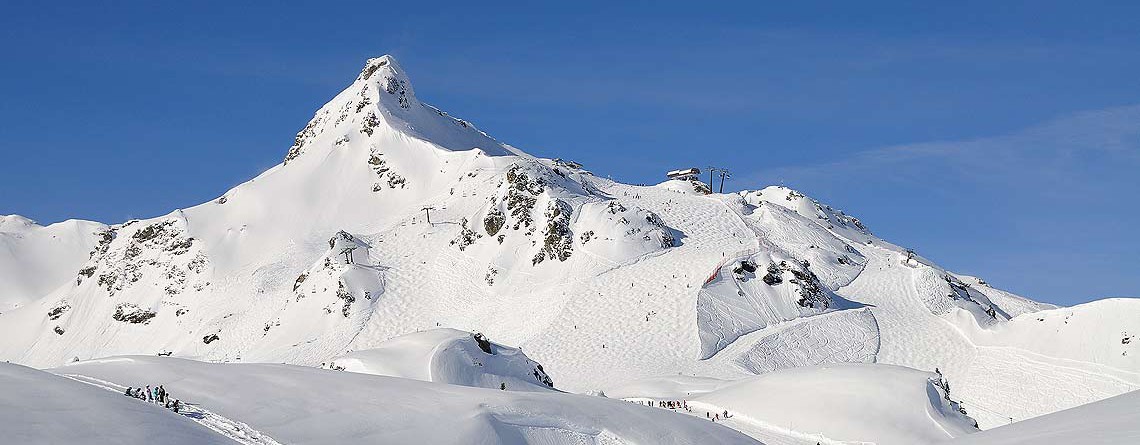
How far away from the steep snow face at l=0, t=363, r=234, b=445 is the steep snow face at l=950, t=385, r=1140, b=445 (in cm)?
1850

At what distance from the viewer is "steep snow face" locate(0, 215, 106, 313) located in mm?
99125

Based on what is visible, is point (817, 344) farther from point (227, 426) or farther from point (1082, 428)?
point (227, 426)

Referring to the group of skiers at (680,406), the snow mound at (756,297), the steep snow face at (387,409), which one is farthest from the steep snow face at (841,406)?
the snow mound at (756,297)

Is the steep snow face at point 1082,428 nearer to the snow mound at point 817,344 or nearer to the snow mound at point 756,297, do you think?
the snow mound at point 817,344

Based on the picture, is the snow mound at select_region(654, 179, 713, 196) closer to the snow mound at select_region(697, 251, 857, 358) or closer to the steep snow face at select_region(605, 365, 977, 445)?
the snow mound at select_region(697, 251, 857, 358)

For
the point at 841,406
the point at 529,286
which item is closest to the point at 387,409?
the point at 841,406

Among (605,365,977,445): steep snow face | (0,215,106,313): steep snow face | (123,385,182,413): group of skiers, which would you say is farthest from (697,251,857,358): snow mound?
(0,215,106,313): steep snow face

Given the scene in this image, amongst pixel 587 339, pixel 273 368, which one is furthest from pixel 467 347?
pixel 587 339

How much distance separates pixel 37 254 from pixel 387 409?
300 feet

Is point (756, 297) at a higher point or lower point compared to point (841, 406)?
higher

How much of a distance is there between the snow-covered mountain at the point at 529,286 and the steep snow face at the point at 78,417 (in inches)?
741

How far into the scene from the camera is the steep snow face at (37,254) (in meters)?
99.1

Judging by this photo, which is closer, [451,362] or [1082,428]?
[1082,428]

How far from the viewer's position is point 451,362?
4381cm
